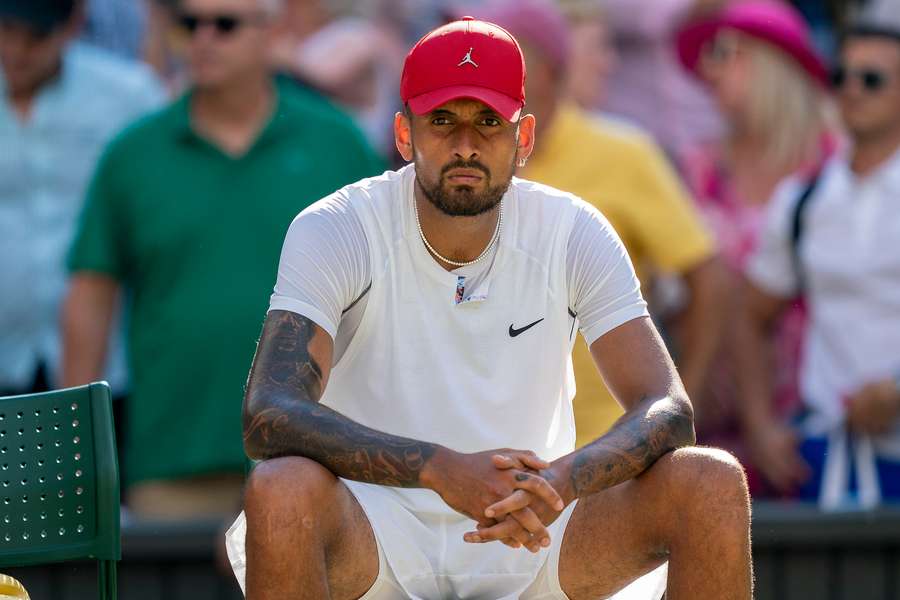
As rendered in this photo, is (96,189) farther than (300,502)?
Yes

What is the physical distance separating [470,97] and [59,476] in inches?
50.7

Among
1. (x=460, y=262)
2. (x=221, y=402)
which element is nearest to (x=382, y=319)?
(x=460, y=262)

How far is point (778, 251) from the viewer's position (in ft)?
21.7

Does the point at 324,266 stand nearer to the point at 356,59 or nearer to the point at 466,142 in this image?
the point at 466,142

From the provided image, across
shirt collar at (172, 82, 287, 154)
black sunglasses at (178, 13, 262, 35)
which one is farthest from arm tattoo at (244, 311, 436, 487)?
black sunglasses at (178, 13, 262, 35)

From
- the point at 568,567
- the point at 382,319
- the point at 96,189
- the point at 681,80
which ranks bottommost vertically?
the point at 568,567

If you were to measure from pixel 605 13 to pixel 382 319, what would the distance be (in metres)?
3.37

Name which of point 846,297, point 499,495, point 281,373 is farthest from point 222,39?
point 499,495

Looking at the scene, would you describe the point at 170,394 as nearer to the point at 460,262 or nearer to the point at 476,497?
the point at 460,262

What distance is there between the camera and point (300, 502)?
3916 millimetres

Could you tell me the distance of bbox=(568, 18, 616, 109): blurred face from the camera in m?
7.26

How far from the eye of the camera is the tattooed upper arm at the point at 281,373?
13.3 ft

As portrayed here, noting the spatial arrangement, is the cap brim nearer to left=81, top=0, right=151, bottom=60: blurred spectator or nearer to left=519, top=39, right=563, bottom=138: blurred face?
left=519, top=39, right=563, bottom=138: blurred face

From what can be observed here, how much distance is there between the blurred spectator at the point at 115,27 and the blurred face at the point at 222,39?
906 mm
